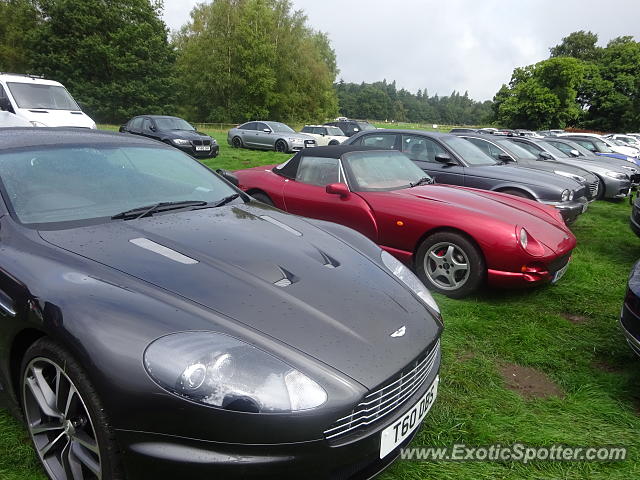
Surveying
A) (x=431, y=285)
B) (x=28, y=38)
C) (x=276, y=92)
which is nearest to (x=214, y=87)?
(x=276, y=92)

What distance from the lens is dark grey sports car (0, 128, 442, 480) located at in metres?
1.37

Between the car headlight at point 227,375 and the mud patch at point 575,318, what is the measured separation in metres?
3.01

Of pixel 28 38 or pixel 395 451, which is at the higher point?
pixel 28 38

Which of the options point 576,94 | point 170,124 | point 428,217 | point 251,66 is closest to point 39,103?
point 170,124

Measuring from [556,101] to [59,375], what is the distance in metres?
43.7

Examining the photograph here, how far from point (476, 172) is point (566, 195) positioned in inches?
47.6

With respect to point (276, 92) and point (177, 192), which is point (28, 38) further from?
point (177, 192)

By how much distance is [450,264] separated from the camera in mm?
3879

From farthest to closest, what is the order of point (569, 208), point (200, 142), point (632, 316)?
1. point (200, 142)
2. point (569, 208)
3. point (632, 316)

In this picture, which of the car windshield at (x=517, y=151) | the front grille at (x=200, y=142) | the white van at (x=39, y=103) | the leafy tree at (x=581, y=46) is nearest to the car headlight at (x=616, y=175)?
the car windshield at (x=517, y=151)

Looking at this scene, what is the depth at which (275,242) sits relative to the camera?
2256 mm

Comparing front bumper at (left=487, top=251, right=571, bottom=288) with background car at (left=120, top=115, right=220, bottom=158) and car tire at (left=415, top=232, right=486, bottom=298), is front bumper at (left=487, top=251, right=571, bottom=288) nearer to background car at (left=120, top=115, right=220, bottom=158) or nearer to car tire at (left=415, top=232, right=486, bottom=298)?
car tire at (left=415, top=232, right=486, bottom=298)

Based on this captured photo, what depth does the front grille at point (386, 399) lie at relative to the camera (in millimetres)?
1448

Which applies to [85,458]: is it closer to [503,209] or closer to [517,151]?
[503,209]
